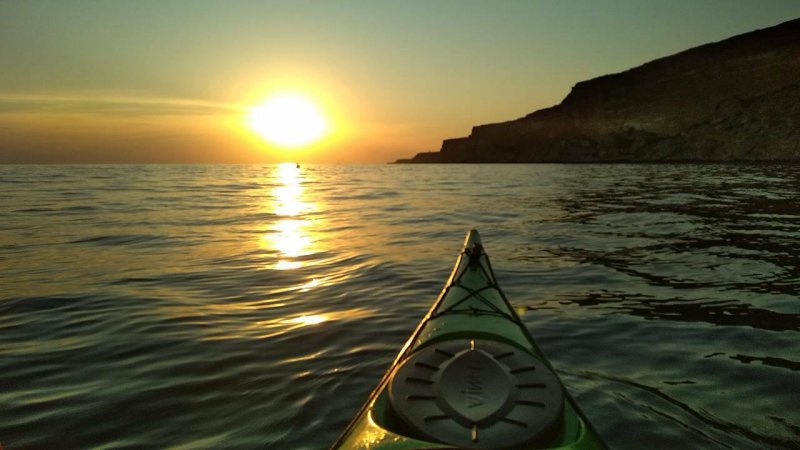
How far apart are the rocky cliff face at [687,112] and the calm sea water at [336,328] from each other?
11156cm

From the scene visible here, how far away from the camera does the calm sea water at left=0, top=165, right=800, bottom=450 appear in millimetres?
3957

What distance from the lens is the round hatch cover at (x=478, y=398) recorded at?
→ 7.92 feet

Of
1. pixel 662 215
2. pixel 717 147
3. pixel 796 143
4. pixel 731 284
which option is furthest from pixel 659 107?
pixel 731 284

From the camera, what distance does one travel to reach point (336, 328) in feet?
21.0

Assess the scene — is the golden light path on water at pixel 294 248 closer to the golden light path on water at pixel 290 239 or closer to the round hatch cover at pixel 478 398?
the golden light path on water at pixel 290 239

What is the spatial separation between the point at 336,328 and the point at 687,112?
6313 inches

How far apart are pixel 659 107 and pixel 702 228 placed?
522ft

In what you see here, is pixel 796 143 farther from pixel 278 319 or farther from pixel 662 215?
pixel 278 319

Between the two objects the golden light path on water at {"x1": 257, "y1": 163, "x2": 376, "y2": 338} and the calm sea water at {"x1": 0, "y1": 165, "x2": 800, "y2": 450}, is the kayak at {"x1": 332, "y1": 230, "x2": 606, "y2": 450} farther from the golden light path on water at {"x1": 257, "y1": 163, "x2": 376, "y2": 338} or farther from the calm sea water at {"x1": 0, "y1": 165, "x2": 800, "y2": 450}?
the golden light path on water at {"x1": 257, "y1": 163, "x2": 376, "y2": 338}

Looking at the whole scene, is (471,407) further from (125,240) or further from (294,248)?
(125,240)

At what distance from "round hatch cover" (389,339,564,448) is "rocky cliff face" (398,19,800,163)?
390 ft

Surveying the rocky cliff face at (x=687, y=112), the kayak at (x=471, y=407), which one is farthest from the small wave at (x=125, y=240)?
the rocky cliff face at (x=687, y=112)

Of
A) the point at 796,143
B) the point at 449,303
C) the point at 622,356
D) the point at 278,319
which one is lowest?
the point at 796,143

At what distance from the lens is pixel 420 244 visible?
1303cm
